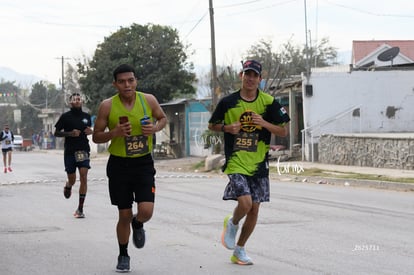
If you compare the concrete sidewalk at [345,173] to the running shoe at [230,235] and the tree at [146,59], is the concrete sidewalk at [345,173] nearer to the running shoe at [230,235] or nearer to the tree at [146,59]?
the running shoe at [230,235]

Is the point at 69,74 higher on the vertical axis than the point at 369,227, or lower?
higher

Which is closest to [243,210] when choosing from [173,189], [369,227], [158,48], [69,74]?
[369,227]

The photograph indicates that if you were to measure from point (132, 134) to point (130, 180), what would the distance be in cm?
45

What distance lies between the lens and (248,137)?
729cm

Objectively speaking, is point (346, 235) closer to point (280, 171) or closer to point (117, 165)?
point (117, 165)

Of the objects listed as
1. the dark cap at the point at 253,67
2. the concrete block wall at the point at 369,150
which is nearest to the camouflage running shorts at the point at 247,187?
the dark cap at the point at 253,67

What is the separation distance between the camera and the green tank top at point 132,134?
7.00m

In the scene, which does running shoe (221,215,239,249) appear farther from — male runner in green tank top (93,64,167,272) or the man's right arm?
the man's right arm

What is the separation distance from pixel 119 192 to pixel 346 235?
3.54 metres

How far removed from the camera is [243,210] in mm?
7246

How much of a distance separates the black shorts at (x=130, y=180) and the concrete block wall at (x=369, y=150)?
1531 cm

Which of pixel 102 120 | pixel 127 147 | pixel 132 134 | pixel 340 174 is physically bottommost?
pixel 340 174

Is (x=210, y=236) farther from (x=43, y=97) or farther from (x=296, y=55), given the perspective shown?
(x=43, y=97)

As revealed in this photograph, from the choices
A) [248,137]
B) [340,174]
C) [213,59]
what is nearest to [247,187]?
[248,137]
